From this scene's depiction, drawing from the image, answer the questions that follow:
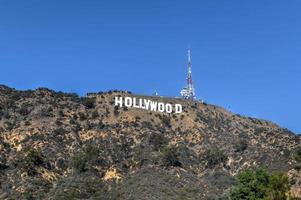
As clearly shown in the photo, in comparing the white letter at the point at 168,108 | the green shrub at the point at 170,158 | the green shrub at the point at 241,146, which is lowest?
the green shrub at the point at 170,158

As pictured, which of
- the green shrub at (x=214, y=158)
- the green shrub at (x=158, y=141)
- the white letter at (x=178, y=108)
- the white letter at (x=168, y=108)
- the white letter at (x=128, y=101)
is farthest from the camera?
the white letter at (x=178, y=108)

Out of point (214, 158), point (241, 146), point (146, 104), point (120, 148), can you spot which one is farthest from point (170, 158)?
point (146, 104)

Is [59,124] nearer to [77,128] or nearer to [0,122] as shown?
[77,128]

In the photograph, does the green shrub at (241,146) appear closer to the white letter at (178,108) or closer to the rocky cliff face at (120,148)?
the rocky cliff face at (120,148)

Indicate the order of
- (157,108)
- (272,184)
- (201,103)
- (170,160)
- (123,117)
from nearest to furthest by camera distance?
(272,184), (170,160), (123,117), (157,108), (201,103)

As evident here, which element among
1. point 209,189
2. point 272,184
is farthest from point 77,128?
point 272,184

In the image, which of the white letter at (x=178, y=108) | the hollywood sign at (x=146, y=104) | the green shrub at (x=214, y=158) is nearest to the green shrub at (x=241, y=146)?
the green shrub at (x=214, y=158)

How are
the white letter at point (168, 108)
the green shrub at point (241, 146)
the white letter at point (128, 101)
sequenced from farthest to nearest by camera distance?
the white letter at point (168, 108)
the white letter at point (128, 101)
the green shrub at point (241, 146)

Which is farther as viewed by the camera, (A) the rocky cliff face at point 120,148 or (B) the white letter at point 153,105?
(B) the white letter at point 153,105
